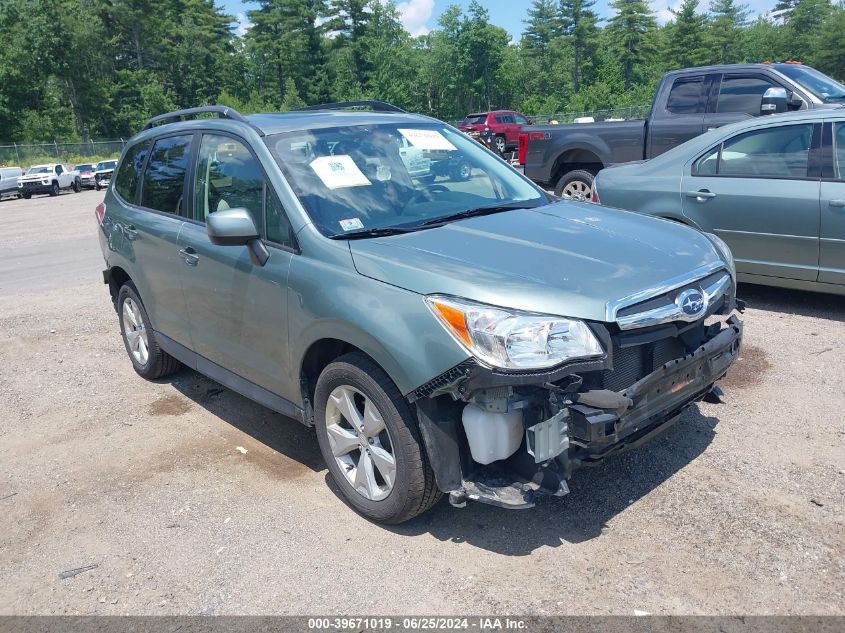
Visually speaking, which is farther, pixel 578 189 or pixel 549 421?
pixel 578 189

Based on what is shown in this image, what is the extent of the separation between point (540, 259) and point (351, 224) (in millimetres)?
992

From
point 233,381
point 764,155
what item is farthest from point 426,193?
point 764,155

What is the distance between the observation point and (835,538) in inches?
124

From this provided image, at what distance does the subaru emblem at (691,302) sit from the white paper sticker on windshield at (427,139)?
189cm

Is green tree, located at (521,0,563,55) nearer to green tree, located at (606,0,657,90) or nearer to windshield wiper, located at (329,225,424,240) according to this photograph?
green tree, located at (606,0,657,90)

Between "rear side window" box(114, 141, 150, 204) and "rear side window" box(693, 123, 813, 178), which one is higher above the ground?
"rear side window" box(114, 141, 150, 204)

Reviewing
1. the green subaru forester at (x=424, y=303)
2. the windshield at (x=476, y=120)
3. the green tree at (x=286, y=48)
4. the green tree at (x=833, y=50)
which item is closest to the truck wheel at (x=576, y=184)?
the green subaru forester at (x=424, y=303)

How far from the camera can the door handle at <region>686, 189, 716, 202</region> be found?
644cm

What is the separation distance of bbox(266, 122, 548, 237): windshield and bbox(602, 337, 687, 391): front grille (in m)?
1.27

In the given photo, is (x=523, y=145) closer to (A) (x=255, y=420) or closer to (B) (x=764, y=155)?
(B) (x=764, y=155)

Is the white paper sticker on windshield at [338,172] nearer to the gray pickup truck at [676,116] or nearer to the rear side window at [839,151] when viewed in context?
the rear side window at [839,151]

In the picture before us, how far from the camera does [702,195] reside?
21.3 feet

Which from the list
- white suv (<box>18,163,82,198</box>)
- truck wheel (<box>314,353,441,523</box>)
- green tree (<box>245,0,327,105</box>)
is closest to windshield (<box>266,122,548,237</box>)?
truck wheel (<box>314,353,441,523</box>)

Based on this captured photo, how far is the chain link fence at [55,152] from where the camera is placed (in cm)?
4634
